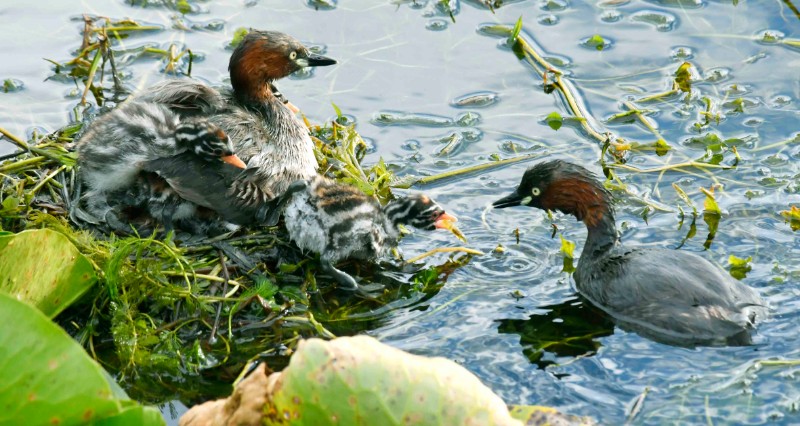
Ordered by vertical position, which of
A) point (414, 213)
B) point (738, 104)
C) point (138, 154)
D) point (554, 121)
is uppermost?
point (138, 154)

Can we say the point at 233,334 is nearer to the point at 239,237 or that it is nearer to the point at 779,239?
the point at 239,237

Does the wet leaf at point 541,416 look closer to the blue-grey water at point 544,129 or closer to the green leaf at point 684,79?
the blue-grey water at point 544,129

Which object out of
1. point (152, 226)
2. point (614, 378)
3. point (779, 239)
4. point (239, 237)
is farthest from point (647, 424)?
point (152, 226)

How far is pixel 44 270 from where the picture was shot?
5348 millimetres

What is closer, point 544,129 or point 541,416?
point 541,416

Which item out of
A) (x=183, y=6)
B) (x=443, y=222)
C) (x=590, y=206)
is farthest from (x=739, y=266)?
(x=183, y=6)

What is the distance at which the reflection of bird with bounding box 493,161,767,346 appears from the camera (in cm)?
571

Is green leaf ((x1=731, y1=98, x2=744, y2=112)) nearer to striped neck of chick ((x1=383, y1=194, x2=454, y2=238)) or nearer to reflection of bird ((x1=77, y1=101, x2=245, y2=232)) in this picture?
striped neck of chick ((x1=383, y1=194, x2=454, y2=238))

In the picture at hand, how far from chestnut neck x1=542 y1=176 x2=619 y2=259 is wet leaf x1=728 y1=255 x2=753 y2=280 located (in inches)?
24.4

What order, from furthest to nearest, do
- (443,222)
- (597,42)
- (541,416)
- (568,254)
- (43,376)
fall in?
(597,42) < (568,254) < (443,222) < (541,416) < (43,376)

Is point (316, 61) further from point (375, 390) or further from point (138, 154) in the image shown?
point (375, 390)

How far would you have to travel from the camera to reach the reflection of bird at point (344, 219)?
612cm

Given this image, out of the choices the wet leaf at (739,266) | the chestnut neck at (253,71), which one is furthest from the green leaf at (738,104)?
the chestnut neck at (253,71)

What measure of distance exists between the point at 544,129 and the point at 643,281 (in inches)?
77.7
